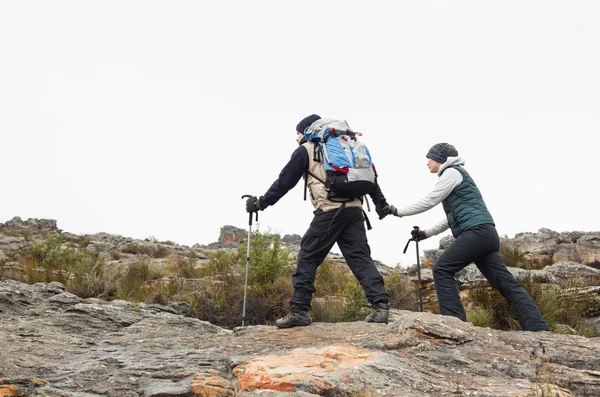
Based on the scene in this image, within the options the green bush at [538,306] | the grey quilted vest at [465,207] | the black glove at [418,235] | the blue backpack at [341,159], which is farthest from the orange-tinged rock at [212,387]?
the green bush at [538,306]

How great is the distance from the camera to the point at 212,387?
4.26 m

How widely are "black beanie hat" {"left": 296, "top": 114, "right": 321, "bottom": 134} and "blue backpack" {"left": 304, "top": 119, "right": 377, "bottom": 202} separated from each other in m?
0.20

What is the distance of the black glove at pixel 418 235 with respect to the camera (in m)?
7.01

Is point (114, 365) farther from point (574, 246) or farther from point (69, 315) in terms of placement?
point (574, 246)

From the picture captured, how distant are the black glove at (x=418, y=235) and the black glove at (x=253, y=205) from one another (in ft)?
6.61

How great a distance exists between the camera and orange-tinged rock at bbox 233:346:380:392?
4154 mm

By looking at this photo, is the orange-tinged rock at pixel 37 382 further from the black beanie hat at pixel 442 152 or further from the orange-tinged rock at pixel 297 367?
the black beanie hat at pixel 442 152

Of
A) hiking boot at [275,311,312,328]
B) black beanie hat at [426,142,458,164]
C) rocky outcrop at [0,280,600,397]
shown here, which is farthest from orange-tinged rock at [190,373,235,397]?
black beanie hat at [426,142,458,164]

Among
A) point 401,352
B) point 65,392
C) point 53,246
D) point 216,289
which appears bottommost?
point 65,392

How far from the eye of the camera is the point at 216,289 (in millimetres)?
10109

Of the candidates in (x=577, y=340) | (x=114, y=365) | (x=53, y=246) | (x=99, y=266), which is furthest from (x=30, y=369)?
(x=53, y=246)

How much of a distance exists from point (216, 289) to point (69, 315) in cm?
327

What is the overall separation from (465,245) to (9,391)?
14.5ft

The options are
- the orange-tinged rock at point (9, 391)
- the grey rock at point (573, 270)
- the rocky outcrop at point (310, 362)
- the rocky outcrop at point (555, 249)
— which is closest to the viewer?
the orange-tinged rock at point (9, 391)
